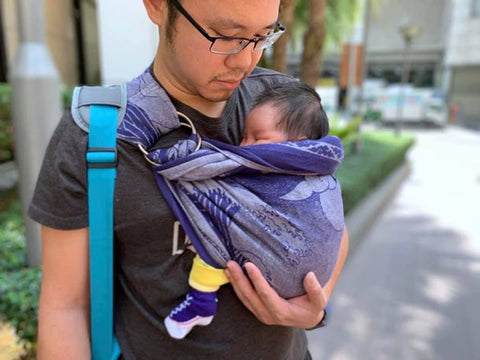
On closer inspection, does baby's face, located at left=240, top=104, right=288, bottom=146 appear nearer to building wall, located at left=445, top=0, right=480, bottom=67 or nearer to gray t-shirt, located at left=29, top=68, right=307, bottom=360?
gray t-shirt, located at left=29, top=68, right=307, bottom=360

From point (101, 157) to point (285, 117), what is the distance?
1.88ft

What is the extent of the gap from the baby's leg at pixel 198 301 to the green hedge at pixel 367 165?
4358 mm

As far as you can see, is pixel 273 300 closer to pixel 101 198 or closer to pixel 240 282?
pixel 240 282

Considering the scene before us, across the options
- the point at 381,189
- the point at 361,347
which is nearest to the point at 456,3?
the point at 381,189

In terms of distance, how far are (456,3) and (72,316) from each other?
28295 mm

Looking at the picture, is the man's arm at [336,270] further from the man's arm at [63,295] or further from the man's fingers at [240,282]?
the man's arm at [63,295]

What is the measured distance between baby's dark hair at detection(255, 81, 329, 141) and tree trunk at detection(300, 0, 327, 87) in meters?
3.51

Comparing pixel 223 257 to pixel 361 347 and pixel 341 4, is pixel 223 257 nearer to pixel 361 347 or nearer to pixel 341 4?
pixel 361 347

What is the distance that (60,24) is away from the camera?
34.5 feet

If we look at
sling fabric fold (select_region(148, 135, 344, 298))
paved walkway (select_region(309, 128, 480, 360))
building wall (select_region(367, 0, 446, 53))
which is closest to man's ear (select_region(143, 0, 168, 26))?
sling fabric fold (select_region(148, 135, 344, 298))

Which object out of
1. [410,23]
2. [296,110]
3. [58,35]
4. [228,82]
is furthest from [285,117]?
[410,23]

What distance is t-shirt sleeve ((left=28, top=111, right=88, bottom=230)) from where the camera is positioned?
36.4 inches

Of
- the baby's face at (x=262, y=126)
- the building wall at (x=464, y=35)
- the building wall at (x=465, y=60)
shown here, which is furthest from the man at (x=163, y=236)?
the building wall at (x=464, y=35)

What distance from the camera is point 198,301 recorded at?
0.99 metres
